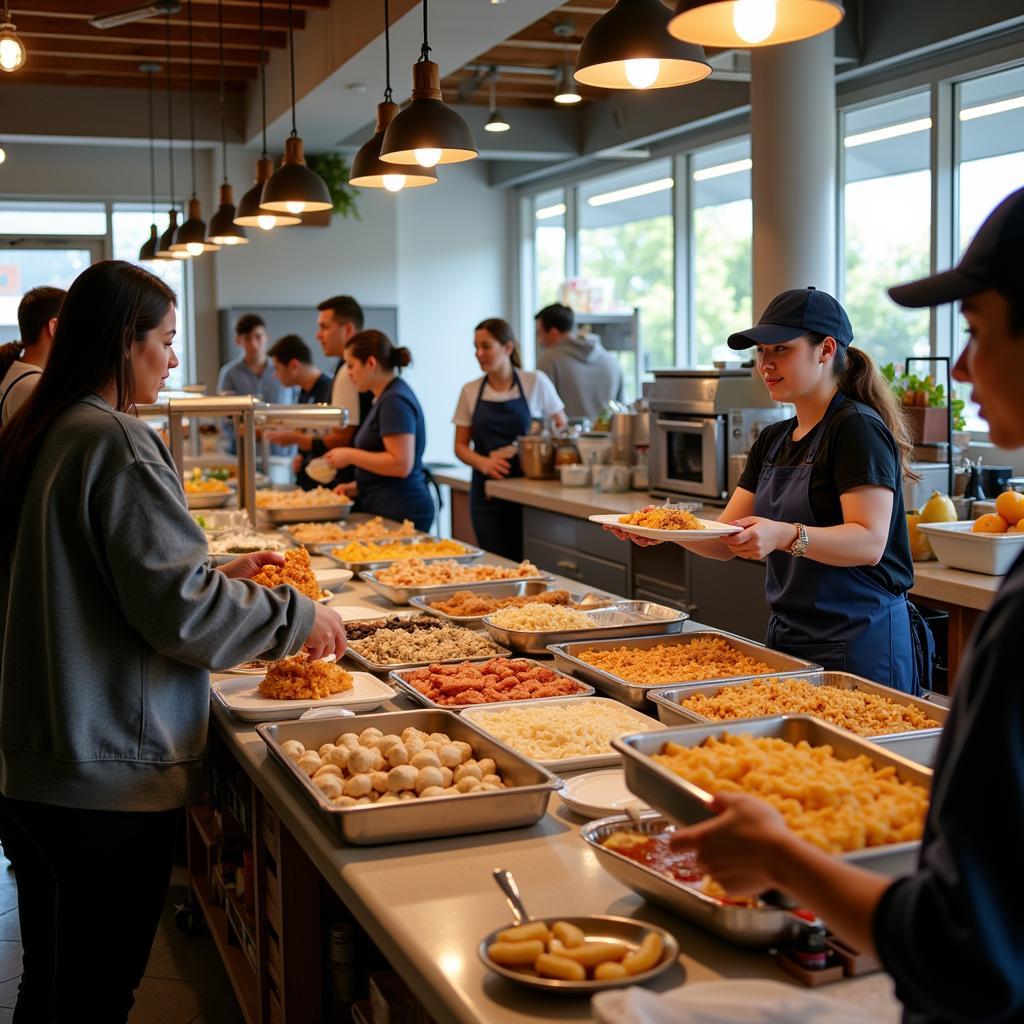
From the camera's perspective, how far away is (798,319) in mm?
2646

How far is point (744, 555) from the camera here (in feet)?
8.80

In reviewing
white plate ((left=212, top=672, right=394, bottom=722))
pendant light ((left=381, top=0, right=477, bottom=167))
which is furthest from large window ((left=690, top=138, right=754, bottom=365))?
white plate ((left=212, top=672, right=394, bottom=722))

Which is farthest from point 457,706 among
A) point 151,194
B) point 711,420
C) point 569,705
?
point 151,194

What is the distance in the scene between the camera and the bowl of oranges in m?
3.60

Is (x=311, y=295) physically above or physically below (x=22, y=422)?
above

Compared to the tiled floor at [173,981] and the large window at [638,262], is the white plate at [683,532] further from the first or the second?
the large window at [638,262]

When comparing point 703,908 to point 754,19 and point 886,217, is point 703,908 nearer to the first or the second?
point 754,19

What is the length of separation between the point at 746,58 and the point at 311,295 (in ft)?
15.5

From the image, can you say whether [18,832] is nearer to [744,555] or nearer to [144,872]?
[144,872]

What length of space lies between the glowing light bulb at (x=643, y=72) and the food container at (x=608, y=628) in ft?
4.02

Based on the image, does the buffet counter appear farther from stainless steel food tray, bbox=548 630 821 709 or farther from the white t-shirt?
the white t-shirt

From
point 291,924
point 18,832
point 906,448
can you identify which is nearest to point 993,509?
point 906,448

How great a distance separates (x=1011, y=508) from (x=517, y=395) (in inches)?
Result: 123

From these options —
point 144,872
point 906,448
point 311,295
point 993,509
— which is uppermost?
point 311,295
